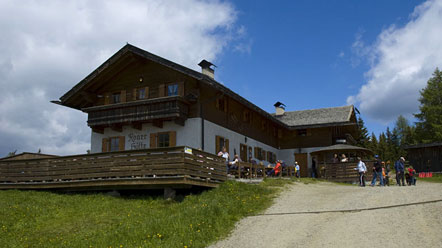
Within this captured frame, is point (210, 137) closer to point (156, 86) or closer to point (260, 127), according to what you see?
point (156, 86)

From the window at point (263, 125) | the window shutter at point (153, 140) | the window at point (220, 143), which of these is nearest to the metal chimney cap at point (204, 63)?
the window at point (220, 143)

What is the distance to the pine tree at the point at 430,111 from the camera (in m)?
49.1

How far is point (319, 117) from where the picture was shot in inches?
1443

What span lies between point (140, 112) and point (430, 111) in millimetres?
40789

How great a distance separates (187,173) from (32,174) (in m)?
8.26

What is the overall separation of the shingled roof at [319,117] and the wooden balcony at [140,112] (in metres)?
16.0

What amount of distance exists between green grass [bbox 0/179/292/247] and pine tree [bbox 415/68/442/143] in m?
39.0

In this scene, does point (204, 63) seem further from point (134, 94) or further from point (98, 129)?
point (98, 129)

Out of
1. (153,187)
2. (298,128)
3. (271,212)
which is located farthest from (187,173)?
(298,128)

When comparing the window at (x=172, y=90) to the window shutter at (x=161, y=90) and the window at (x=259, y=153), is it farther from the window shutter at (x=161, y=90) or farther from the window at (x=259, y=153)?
the window at (x=259, y=153)

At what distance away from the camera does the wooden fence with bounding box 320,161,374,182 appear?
25448 millimetres

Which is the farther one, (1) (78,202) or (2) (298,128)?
(2) (298,128)

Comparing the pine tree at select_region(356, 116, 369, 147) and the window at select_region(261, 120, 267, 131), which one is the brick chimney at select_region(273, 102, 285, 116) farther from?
the pine tree at select_region(356, 116, 369, 147)

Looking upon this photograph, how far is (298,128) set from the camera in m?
35.2
